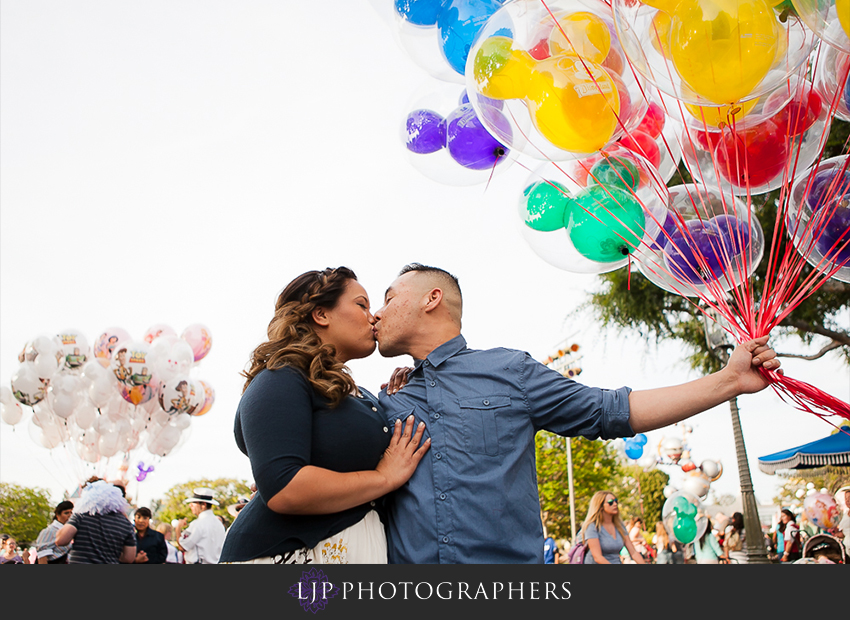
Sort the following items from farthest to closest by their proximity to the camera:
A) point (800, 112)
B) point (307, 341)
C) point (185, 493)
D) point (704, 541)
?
point (185, 493) → point (704, 541) → point (800, 112) → point (307, 341)

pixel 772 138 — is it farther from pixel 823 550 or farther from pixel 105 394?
pixel 105 394

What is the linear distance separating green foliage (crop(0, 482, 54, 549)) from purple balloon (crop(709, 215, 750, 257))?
28.8 metres

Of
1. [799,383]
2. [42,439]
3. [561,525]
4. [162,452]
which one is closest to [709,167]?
[799,383]

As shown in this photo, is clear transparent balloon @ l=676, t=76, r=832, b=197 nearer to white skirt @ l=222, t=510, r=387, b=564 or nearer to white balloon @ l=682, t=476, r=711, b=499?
white skirt @ l=222, t=510, r=387, b=564

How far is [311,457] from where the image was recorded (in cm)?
210

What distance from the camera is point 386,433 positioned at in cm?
229

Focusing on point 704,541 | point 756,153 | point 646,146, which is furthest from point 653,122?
point 704,541

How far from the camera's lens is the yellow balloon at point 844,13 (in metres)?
1.77

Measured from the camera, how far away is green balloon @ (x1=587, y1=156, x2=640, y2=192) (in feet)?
9.26

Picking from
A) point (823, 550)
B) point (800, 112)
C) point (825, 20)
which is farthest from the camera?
point (823, 550)

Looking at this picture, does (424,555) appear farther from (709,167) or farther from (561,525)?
(561,525)

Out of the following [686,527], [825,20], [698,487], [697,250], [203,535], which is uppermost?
[825,20]

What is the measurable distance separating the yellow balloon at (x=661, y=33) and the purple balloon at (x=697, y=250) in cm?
81

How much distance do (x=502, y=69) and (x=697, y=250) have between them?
1.14 m
